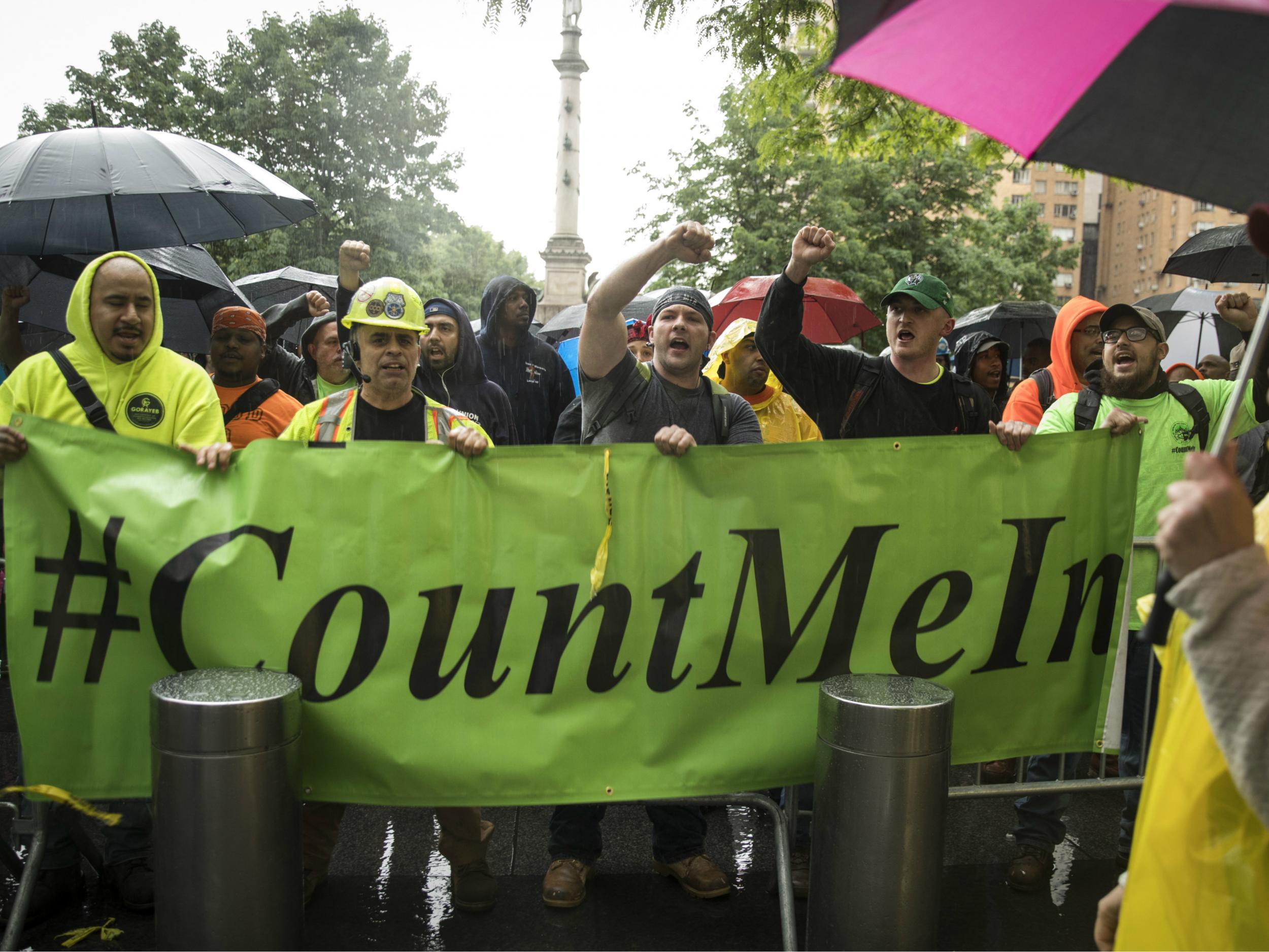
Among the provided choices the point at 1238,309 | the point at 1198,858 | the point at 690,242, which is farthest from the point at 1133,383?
the point at 1198,858

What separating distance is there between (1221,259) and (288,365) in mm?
6655

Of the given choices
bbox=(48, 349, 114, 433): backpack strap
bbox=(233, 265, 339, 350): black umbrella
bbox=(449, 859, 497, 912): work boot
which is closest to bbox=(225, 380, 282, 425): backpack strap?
bbox=(48, 349, 114, 433): backpack strap

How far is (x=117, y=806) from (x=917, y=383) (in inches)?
137

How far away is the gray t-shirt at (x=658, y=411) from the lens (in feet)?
13.3

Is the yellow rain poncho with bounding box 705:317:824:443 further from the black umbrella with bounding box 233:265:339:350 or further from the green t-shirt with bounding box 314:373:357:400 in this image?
the black umbrella with bounding box 233:265:339:350

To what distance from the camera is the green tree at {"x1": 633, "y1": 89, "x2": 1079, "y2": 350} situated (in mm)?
27609

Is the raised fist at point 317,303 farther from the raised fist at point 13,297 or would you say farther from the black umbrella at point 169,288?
the raised fist at point 13,297

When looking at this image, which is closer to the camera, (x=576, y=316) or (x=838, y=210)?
(x=576, y=316)

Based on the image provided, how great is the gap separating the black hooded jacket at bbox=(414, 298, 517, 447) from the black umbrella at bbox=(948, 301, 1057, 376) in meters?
7.88

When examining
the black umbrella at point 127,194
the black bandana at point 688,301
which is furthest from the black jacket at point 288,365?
the black bandana at point 688,301

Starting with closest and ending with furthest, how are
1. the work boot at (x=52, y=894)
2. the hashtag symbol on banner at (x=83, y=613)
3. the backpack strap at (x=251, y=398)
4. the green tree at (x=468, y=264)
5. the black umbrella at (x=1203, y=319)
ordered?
the hashtag symbol on banner at (x=83, y=613) < the work boot at (x=52, y=894) < the backpack strap at (x=251, y=398) < the black umbrella at (x=1203, y=319) < the green tree at (x=468, y=264)

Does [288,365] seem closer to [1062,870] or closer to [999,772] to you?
[999,772]

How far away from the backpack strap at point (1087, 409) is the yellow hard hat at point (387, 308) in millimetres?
2702

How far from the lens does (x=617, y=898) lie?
13.2ft
